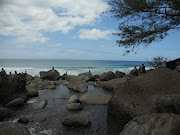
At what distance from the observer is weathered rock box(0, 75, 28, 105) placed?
10578 millimetres

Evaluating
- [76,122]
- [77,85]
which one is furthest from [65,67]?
[76,122]

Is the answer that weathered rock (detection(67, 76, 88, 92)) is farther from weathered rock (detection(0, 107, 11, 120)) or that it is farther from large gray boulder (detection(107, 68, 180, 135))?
large gray boulder (detection(107, 68, 180, 135))

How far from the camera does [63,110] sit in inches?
370

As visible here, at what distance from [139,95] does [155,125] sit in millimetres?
2426

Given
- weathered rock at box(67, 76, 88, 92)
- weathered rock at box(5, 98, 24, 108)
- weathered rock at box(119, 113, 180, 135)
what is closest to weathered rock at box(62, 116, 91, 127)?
weathered rock at box(119, 113, 180, 135)

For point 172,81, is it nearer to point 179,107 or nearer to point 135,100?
point 135,100

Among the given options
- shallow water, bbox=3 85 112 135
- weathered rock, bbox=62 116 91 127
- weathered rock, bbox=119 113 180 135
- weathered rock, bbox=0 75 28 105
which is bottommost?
shallow water, bbox=3 85 112 135

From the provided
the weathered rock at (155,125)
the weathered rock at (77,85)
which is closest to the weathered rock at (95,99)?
the weathered rock at (77,85)

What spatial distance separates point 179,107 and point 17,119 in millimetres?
7820

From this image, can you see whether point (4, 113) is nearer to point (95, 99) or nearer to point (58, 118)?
point (58, 118)

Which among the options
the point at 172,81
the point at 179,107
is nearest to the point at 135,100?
the point at 172,81

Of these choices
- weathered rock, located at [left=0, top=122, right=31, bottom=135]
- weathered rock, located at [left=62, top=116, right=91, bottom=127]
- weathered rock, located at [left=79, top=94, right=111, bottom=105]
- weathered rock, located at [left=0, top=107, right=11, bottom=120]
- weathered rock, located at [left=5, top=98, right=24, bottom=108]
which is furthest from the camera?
weathered rock, located at [left=79, top=94, right=111, bottom=105]

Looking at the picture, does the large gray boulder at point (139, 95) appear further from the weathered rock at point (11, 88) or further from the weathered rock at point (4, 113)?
the weathered rock at point (11, 88)

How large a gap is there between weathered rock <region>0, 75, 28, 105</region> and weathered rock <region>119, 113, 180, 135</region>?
34.3ft
